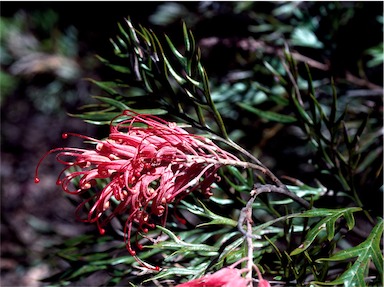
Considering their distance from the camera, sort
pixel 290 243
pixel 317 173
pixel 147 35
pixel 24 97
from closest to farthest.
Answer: pixel 290 243 → pixel 147 35 → pixel 317 173 → pixel 24 97

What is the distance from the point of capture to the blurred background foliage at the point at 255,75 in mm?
1143

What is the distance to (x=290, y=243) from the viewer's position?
901 mm

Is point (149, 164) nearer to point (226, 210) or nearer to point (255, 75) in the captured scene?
point (226, 210)

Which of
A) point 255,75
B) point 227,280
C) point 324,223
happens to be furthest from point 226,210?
point 255,75

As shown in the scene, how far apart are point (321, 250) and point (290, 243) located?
6 centimetres

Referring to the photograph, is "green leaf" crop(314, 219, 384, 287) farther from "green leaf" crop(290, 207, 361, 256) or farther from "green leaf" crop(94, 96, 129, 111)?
"green leaf" crop(94, 96, 129, 111)

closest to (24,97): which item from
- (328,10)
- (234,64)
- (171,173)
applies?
(234,64)

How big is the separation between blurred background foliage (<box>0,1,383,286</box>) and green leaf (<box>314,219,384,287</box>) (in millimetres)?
79

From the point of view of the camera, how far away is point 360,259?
80cm

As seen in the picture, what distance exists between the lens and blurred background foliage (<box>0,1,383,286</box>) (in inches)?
45.0

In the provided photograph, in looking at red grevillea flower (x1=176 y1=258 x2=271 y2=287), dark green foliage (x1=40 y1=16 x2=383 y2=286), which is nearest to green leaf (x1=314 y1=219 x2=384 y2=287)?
dark green foliage (x1=40 y1=16 x2=383 y2=286)

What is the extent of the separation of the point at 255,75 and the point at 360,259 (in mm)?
844

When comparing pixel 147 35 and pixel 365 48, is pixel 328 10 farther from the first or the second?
pixel 147 35

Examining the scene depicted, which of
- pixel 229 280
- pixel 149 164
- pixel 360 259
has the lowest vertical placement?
pixel 360 259
